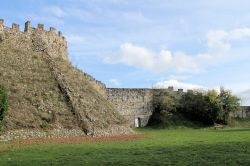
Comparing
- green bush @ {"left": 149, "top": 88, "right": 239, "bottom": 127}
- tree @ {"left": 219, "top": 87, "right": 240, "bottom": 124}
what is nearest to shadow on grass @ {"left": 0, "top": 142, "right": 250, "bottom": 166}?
green bush @ {"left": 149, "top": 88, "right": 239, "bottom": 127}

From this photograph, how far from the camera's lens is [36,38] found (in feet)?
156

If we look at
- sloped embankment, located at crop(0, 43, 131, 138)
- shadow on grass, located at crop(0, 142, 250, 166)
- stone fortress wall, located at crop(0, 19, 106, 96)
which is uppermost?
stone fortress wall, located at crop(0, 19, 106, 96)

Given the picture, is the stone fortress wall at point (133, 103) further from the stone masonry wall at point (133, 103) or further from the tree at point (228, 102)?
the tree at point (228, 102)

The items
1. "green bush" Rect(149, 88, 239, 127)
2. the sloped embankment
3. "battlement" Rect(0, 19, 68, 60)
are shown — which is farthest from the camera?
"green bush" Rect(149, 88, 239, 127)

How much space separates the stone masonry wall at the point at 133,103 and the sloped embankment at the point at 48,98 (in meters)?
17.2

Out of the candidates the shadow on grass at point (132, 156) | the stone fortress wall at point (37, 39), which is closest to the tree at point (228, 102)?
the stone fortress wall at point (37, 39)

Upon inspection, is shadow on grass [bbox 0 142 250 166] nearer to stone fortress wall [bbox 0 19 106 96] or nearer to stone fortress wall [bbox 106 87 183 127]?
stone fortress wall [bbox 0 19 106 96]

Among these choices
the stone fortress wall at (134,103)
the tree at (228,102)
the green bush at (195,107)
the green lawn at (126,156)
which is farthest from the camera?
the tree at (228,102)

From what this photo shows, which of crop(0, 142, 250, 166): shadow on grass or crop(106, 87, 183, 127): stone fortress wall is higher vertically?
crop(106, 87, 183, 127): stone fortress wall

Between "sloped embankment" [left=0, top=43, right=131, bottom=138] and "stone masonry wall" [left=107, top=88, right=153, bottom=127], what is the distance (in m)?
17.2

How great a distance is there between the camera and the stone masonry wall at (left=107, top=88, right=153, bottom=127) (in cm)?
6606

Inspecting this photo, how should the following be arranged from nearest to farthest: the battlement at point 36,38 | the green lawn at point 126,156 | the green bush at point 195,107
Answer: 1. the green lawn at point 126,156
2. the battlement at point 36,38
3. the green bush at point 195,107

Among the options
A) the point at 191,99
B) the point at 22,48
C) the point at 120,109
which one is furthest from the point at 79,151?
the point at 191,99

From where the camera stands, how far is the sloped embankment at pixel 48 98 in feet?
125
